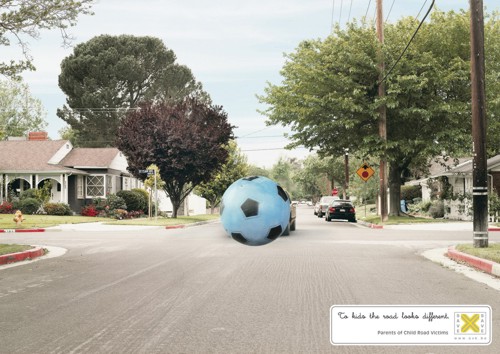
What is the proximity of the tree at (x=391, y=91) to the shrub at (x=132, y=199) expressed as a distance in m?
15.5

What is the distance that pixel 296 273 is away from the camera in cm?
1151

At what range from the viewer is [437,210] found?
41.2 meters

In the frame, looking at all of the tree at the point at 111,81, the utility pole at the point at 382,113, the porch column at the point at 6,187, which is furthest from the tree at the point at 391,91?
the tree at the point at 111,81

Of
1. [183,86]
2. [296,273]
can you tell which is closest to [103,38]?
[183,86]

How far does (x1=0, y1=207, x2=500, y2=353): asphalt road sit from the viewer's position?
6227mm

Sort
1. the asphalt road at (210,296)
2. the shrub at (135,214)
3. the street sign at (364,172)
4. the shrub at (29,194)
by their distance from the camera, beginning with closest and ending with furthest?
the asphalt road at (210,296) → the street sign at (364,172) → the shrub at (29,194) → the shrub at (135,214)

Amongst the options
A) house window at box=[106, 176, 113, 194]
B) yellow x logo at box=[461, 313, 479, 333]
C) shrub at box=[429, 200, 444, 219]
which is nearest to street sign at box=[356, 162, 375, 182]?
shrub at box=[429, 200, 444, 219]

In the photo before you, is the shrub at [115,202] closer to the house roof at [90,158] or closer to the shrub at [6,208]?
the house roof at [90,158]

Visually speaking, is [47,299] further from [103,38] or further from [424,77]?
[103,38]

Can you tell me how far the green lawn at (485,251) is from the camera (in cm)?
1308

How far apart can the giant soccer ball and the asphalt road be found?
1.95 meters

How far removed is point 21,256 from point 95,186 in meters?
32.8

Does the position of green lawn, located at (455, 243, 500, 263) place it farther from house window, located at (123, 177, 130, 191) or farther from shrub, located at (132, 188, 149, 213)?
house window, located at (123, 177, 130, 191)

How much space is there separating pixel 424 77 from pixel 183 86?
4375 cm
